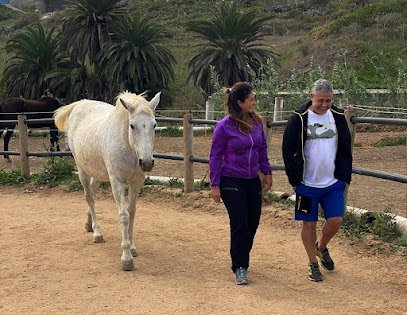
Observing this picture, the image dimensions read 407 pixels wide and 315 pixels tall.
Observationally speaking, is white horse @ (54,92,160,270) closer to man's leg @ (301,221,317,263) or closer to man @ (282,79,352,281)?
man @ (282,79,352,281)

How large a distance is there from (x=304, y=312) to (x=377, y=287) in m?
0.90

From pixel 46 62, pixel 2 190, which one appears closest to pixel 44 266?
pixel 2 190

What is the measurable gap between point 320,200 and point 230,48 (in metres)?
16.4

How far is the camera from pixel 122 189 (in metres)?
5.94

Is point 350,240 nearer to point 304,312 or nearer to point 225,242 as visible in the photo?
point 225,242

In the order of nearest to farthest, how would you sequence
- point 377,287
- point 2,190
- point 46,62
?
point 377,287 → point 2,190 → point 46,62

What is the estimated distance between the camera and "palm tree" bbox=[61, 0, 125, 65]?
69.3 feet

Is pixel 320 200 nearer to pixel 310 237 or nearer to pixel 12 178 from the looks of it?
pixel 310 237

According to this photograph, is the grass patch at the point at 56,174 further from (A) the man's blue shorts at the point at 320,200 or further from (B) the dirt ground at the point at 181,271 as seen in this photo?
(A) the man's blue shorts at the point at 320,200

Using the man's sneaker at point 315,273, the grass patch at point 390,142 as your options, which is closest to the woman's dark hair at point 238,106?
the man's sneaker at point 315,273

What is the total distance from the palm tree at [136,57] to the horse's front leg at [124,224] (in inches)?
582

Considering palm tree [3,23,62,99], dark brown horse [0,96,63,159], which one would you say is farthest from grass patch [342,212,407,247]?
palm tree [3,23,62,99]

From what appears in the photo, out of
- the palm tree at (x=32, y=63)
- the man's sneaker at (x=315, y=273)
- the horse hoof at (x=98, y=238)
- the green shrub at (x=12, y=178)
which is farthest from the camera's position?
the palm tree at (x=32, y=63)

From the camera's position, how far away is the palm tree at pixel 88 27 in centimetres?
2111
